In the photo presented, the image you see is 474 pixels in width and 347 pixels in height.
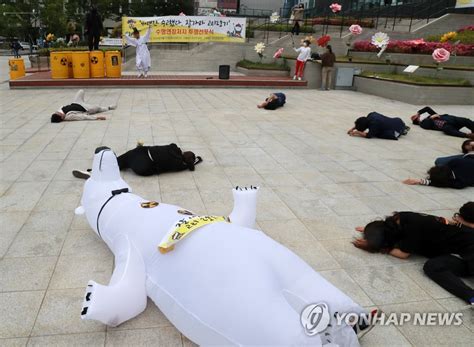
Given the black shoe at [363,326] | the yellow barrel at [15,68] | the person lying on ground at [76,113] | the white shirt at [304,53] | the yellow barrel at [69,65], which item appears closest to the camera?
the black shoe at [363,326]

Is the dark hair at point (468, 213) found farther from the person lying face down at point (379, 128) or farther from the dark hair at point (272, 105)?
the dark hair at point (272, 105)

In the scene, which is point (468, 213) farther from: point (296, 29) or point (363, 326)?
point (296, 29)

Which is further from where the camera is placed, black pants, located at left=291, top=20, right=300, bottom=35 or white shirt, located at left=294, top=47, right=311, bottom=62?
black pants, located at left=291, top=20, right=300, bottom=35

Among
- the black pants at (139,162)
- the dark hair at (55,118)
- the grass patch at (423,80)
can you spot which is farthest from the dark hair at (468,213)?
the grass patch at (423,80)

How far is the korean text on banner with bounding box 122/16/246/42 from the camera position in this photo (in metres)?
19.4

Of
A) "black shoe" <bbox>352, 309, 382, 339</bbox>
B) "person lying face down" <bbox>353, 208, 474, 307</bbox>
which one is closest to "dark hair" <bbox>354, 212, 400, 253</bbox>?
"person lying face down" <bbox>353, 208, 474, 307</bbox>

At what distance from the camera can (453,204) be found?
485 centimetres

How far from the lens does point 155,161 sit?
211 inches

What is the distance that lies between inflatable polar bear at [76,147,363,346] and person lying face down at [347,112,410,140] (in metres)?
6.13

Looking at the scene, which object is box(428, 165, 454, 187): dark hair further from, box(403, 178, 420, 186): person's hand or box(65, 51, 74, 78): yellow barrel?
box(65, 51, 74, 78): yellow barrel

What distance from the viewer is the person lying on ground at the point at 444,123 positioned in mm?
8377

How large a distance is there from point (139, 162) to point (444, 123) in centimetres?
682

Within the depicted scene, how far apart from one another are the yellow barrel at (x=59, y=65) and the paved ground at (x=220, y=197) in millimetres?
4291

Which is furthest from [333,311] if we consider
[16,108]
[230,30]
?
[230,30]
